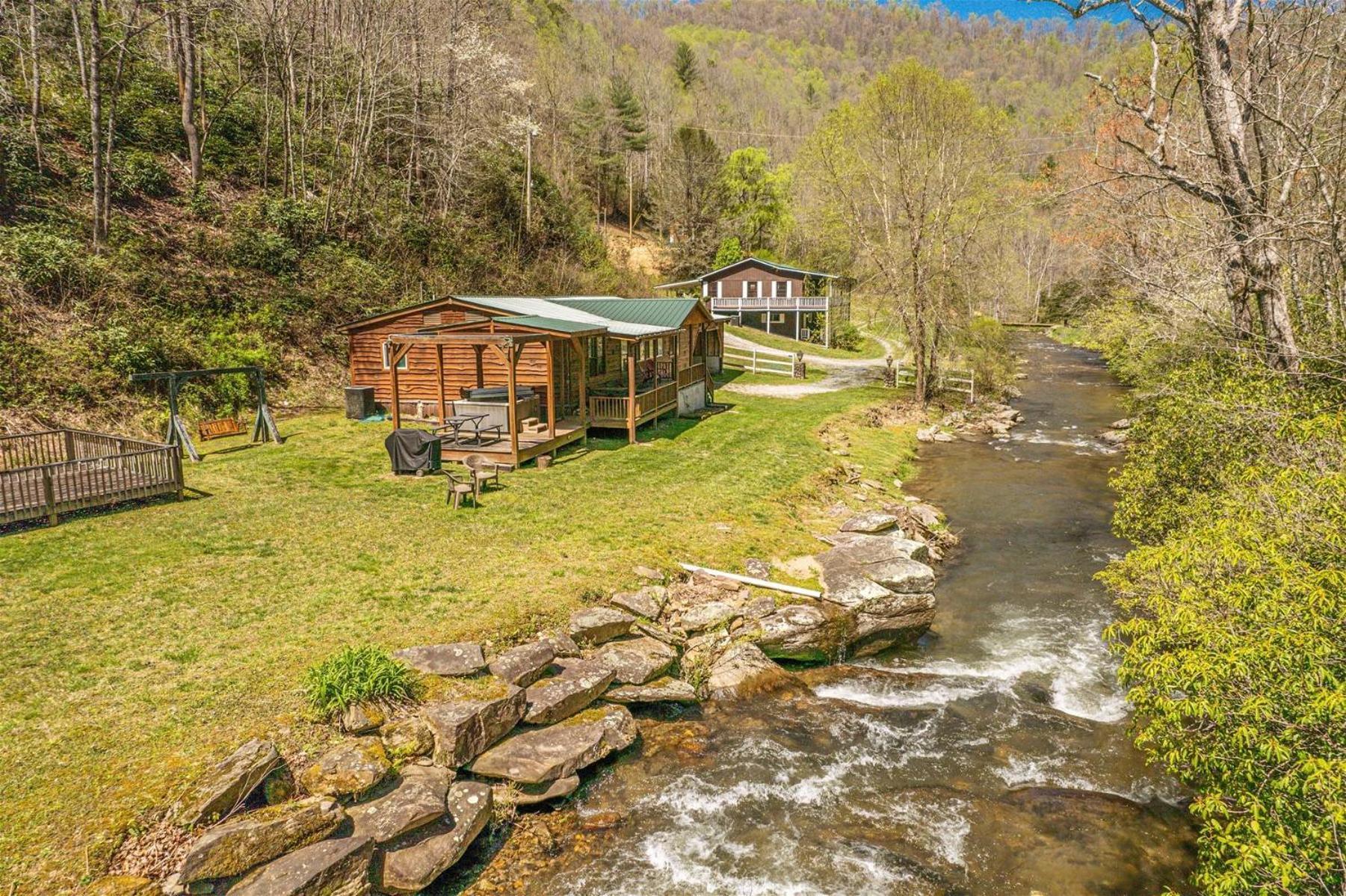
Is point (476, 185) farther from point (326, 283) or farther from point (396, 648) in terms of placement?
point (396, 648)

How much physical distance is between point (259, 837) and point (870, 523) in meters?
12.3

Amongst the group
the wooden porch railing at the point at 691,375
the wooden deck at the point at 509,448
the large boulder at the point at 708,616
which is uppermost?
the wooden porch railing at the point at 691,375

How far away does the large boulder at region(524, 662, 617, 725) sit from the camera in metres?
8.52

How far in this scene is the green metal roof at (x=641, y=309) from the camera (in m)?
25.2

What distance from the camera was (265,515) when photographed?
44.4 feet

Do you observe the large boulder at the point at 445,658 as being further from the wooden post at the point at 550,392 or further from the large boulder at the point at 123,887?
the wooden post at the point at 550,392

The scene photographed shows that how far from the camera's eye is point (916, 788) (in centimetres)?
837

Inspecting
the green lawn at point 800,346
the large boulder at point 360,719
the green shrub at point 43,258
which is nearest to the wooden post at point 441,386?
the green shrub at point 43,258

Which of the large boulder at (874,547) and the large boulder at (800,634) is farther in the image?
the large boulder at (874,547)

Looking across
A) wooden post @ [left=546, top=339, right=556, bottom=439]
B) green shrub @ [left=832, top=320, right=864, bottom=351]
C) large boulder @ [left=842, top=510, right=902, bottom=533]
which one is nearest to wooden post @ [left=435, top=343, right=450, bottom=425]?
wooden post @ [left=546, top=339, right=556, bottom=439]

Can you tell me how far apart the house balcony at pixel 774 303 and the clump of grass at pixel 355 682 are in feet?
137

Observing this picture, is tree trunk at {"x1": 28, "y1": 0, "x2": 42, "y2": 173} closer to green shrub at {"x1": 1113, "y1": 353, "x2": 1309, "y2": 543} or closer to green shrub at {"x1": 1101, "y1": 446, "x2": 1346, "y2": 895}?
green shrub at {"x1": 1101, "y1": 446, "x2": 1346, "y2": 895}

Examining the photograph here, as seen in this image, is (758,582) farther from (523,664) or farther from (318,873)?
(318,873)

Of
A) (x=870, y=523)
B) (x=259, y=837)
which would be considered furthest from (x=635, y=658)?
(x=870, y=523)
